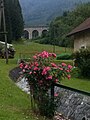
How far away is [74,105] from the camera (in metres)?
11.1

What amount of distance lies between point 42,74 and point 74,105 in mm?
2042

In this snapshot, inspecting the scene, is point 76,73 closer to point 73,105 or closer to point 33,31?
point 73,105

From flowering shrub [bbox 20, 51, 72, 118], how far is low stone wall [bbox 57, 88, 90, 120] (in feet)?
2.09

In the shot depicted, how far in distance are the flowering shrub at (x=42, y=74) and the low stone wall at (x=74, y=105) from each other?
64cm

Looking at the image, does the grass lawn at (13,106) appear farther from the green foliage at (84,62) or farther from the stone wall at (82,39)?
the stone wall at (82,39)

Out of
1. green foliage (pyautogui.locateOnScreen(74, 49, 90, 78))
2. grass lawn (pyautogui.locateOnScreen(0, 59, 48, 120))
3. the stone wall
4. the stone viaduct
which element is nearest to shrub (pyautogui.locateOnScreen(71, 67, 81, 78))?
green foliage (pyautogui.locateOnScreen(74, 49, 90, 78))

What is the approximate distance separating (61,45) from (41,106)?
80.8 metres

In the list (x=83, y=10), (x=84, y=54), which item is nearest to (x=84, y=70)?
(x=84, y=54)

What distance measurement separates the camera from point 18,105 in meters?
11.1

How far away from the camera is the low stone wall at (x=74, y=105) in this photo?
10117 millimetres

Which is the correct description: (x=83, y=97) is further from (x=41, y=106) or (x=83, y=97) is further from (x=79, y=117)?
(x=41, y=106)

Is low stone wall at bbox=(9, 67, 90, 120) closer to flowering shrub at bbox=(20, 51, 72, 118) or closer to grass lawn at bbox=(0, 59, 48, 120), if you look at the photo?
flowering shrub at bbox=(20, 51, 72, 118)

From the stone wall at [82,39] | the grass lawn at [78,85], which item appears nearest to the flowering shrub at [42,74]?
the grass lawn at [78,85]

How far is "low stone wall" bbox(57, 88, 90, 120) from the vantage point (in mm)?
10117
